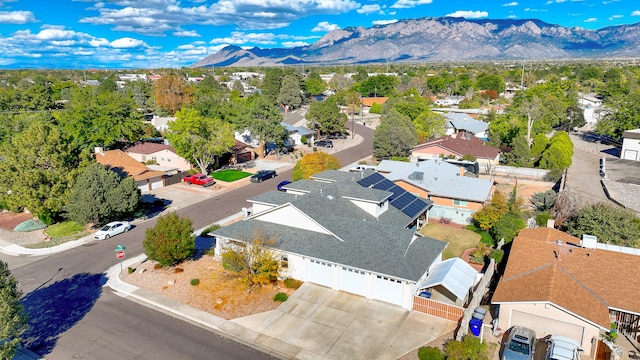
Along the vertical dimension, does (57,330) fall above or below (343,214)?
below

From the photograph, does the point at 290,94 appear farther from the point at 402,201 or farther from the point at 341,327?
the point at 341,327

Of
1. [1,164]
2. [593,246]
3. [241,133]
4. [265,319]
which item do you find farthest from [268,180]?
[593,246]

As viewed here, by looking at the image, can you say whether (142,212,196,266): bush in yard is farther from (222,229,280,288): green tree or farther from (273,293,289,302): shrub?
(273,293,289,302): shrub

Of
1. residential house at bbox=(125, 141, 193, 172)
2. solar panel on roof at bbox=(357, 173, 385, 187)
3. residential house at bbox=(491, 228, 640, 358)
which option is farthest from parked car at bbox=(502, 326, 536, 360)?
residential house at bbox=(125, 141, 193, 172)

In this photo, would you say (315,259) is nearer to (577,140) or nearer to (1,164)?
(1,164)

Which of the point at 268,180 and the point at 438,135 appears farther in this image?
the point at 438,135

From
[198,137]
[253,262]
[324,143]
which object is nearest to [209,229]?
[253,262]
